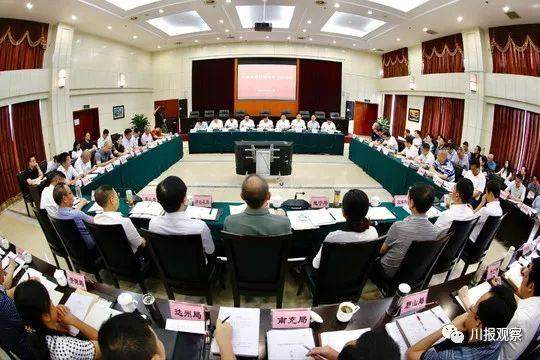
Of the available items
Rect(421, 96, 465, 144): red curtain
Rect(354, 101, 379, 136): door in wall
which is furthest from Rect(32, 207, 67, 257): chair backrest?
Rect(354, 101, 379, 136): door in wall

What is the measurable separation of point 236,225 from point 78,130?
8.81m

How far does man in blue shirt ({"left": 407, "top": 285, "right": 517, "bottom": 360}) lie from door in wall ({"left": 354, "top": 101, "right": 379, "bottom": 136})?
45.4 feet

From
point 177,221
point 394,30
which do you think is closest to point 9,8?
point 177,221

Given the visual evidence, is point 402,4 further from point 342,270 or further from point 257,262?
point 257,262

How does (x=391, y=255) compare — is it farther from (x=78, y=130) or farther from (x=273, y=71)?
(x=273, y=71)

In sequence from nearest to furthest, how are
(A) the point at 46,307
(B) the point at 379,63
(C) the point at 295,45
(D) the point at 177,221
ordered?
(A) the point at 46,307
(D) the point at 177,221
(C) the point at 295,45
(B) the point at 379,63

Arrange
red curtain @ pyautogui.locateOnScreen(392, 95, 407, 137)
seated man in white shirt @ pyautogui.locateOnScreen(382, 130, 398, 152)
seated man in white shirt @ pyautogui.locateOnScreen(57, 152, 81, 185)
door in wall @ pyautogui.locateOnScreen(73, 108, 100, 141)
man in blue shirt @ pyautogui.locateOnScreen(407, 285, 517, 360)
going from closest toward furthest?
man in blue shirt @ pyautogui.locateOnScreen(407, 285, 517, 360)
seated man in white shirt @ pyautogui.locateOnScreen(57, 152, 81, 185)
seated man in white shirt @ pyautogui.locateOnScreen(382, 130, 398, 152)
door in wall @ pyautogui.locateOnScreen(73, 108, 100, 141)
red curtain @ pyautogui.locateOnScreen(392, 95, 407, 137)

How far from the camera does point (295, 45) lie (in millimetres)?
12438

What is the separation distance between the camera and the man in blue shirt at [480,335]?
1242mm

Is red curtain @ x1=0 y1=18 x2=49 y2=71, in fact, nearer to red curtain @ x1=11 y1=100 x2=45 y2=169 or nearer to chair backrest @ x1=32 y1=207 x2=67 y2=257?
red curtain @ x1=11 y1=100 x2=45 y2=169

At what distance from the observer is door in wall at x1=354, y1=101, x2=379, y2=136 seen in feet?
47.5

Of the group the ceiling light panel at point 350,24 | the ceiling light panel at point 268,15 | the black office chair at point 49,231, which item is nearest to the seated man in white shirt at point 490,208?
the black office chair at point 49,231

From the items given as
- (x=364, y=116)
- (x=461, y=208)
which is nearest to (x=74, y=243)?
(x=461, y=208)

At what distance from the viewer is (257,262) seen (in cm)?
213
